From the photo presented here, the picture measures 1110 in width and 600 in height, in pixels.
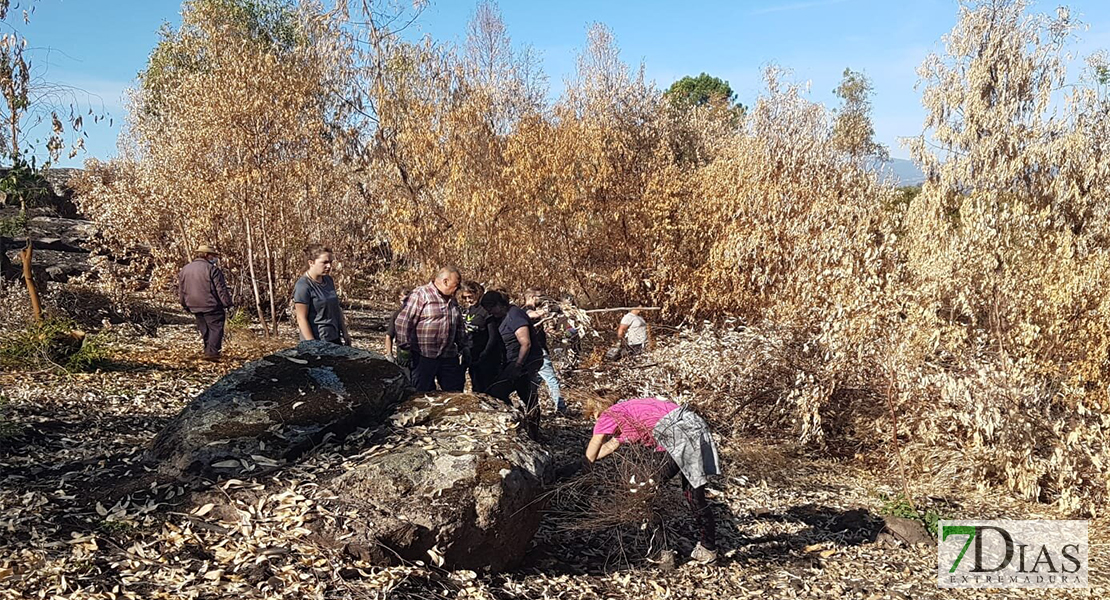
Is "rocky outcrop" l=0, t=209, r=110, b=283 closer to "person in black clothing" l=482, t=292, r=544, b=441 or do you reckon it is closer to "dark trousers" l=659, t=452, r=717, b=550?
"person in black clothing" l=482, t=292, r=544, b=441

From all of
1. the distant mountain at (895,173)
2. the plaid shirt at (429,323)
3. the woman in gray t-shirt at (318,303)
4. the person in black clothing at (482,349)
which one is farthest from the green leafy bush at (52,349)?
the distant mountain at (895,173)

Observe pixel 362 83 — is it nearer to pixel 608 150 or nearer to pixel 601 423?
pixel 608 150

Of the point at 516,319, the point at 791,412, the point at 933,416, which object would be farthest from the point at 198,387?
the point at 933,416

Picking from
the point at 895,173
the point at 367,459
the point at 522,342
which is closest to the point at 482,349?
the point at 522,342

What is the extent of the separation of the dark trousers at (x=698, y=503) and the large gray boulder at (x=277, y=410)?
5.59 feet

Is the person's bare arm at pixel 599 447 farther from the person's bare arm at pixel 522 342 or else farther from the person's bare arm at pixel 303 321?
the person's bare arm at pixel 303 321

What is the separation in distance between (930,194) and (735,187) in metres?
3.20

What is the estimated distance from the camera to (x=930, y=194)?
29.6 feet

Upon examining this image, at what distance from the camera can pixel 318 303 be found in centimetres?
667

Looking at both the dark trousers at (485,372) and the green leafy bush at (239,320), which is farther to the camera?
the green leafy bush at (239,320)

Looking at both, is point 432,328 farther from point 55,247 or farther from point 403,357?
point 55,247

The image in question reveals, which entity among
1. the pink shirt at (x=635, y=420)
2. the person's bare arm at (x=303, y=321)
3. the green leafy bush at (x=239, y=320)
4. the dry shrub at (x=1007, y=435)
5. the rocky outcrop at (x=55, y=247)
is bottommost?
the dry shrub at (x=1007, y=435)

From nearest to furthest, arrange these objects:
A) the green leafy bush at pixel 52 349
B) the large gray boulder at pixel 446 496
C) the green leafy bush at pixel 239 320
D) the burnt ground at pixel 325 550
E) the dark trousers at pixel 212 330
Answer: the burnt ground at pixel 325 550, the large gray boulder at pixel 446 496, the green leafy bush at pixel 52 349, the dark trousers at pixel 212 330, the green leafy bush at pixel 239 320

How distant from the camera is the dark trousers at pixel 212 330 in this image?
26.9 feet
